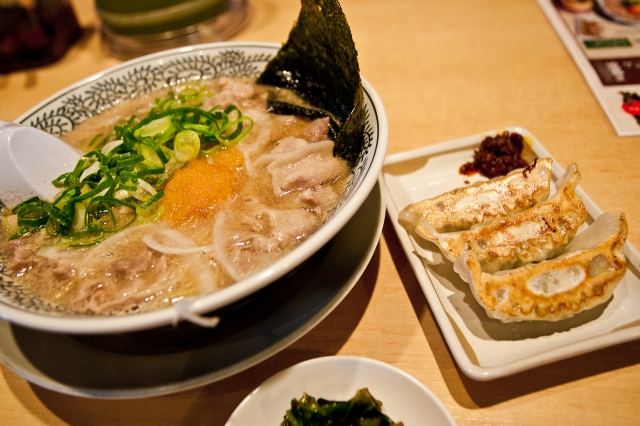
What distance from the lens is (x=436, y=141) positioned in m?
2.17

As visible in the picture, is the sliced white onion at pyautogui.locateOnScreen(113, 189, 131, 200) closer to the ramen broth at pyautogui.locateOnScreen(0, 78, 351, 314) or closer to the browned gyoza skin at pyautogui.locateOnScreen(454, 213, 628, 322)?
the ramen broth at pyautogui.locateOnScreen(0, 78, 351, 314)

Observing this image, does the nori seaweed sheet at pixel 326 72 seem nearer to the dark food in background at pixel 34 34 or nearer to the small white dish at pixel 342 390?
the small white dish at pixel 342 390

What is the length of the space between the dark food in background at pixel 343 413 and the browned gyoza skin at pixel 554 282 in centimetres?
48

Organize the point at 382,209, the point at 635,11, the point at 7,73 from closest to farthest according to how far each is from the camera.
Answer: the point at 382,209
the point at 635,11
the point at 7,73

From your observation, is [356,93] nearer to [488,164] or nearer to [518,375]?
[488,164]

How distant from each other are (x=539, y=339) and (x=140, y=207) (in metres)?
1.47

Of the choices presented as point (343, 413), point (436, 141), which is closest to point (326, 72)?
point (436, 141)

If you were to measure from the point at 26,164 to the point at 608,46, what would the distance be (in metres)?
3.37

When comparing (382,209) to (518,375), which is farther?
(382,209)

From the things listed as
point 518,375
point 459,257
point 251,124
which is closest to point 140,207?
point 251,124

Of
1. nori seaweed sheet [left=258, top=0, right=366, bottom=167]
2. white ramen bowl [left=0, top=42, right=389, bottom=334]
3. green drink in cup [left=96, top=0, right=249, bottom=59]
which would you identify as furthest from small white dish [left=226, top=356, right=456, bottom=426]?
green drink in cup [left=96, top=0, right=249, bottom=59]

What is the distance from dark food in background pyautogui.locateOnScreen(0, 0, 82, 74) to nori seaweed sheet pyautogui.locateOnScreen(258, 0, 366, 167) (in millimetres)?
2007

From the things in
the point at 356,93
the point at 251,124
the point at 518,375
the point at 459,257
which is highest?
the point at 356,93

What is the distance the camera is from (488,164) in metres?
1.89
